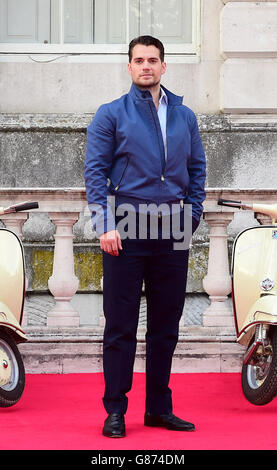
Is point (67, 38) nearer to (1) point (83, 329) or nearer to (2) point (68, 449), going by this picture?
(1) point (83, 329)

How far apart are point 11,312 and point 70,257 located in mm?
1114

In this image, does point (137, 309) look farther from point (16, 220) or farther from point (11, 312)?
point (16, 220)

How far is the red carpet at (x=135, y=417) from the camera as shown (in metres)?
4.18

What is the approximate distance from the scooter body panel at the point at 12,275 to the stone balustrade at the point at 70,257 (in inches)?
31.6

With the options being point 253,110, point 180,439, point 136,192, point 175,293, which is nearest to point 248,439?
point 180,439

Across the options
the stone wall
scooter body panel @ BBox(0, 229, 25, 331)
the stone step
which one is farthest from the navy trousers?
the stone wall

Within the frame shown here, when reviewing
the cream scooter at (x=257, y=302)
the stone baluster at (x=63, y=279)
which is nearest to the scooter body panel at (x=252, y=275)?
the cream scooter at (x=257, y=302)

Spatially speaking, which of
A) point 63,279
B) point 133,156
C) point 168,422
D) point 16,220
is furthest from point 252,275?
point 16,220

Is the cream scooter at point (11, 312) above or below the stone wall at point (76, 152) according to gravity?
below

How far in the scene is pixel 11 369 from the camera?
199 inches

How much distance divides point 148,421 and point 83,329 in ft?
5.09

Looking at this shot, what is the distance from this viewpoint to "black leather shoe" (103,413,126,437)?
14.2 feet

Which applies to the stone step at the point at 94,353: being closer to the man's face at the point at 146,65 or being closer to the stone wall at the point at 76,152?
the man's face at the point at 146,65

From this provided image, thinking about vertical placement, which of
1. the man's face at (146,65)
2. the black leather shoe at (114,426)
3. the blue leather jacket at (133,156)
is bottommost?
the black leather shoe at (114,426)
